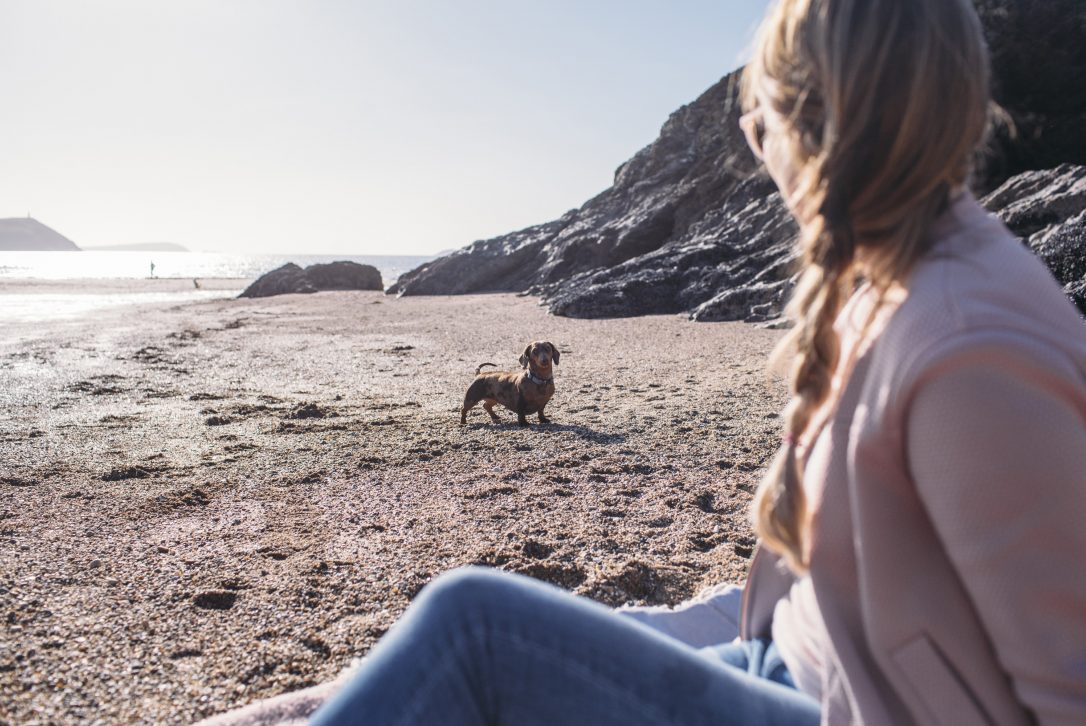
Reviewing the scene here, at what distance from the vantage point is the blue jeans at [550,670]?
1.27 m

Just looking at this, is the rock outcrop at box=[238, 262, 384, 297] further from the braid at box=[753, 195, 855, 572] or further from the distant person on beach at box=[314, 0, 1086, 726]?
the braid at box=[753, 195, 855, 572]

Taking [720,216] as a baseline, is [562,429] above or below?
below

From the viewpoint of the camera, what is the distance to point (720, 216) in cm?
2275

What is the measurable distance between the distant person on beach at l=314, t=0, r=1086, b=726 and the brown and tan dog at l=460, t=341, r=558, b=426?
5323mm

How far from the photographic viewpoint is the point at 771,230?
1800 centimetres

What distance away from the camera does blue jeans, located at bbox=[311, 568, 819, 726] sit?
1.27m

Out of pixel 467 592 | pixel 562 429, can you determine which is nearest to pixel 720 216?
pixel 562 429

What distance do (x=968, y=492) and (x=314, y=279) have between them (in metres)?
33.7

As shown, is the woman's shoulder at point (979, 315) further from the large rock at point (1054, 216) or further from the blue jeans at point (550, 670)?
the large rock at point (1054, 216)

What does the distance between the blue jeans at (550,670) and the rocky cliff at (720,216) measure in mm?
970

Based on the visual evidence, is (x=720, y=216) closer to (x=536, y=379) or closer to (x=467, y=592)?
(x=536, y=379)

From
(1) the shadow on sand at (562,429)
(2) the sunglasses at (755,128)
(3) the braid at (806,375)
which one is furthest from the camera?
(1) the shadow on sand at (562,429)

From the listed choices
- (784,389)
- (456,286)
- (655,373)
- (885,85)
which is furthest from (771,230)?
(885,85)

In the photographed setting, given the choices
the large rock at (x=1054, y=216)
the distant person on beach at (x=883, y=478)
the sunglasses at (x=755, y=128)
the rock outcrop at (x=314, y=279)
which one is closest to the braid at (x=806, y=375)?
the distant person on beach at (x=883, y=478)
